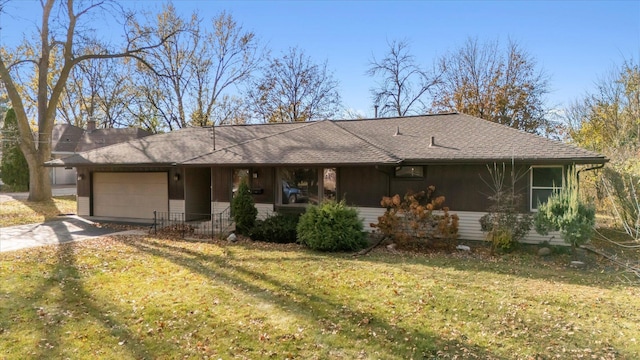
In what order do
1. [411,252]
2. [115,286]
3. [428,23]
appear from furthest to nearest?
[428,23], [411,252], [115,286]

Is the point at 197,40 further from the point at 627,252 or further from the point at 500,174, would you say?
the point at 627,252

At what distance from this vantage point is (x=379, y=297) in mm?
6180

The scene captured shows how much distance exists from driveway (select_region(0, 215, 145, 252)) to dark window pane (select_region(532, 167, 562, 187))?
12.5m

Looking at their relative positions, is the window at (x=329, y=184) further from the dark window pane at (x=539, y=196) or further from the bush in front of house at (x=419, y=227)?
the dark window pane at (x=539, y=196)

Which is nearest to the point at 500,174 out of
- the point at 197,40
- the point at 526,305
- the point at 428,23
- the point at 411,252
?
the point at 411,252

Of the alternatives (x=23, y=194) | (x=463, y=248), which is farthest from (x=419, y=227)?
(x=23, y=194)

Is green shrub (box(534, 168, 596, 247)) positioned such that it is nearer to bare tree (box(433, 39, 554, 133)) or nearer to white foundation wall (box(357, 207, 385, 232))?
white foundation wall (box(357, 207, 385, 232))

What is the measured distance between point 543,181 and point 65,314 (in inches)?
453

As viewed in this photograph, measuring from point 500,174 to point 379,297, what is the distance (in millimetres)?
6575

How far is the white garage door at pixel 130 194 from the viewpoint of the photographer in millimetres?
15453

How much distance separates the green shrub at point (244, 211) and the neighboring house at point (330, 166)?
3.03 feet

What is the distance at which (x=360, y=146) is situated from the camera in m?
12.2

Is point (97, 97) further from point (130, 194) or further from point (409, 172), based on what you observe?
point (409, 172)

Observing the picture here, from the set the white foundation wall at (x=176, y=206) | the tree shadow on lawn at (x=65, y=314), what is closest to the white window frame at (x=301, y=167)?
the white foundation wall at (x=176, y=206)
